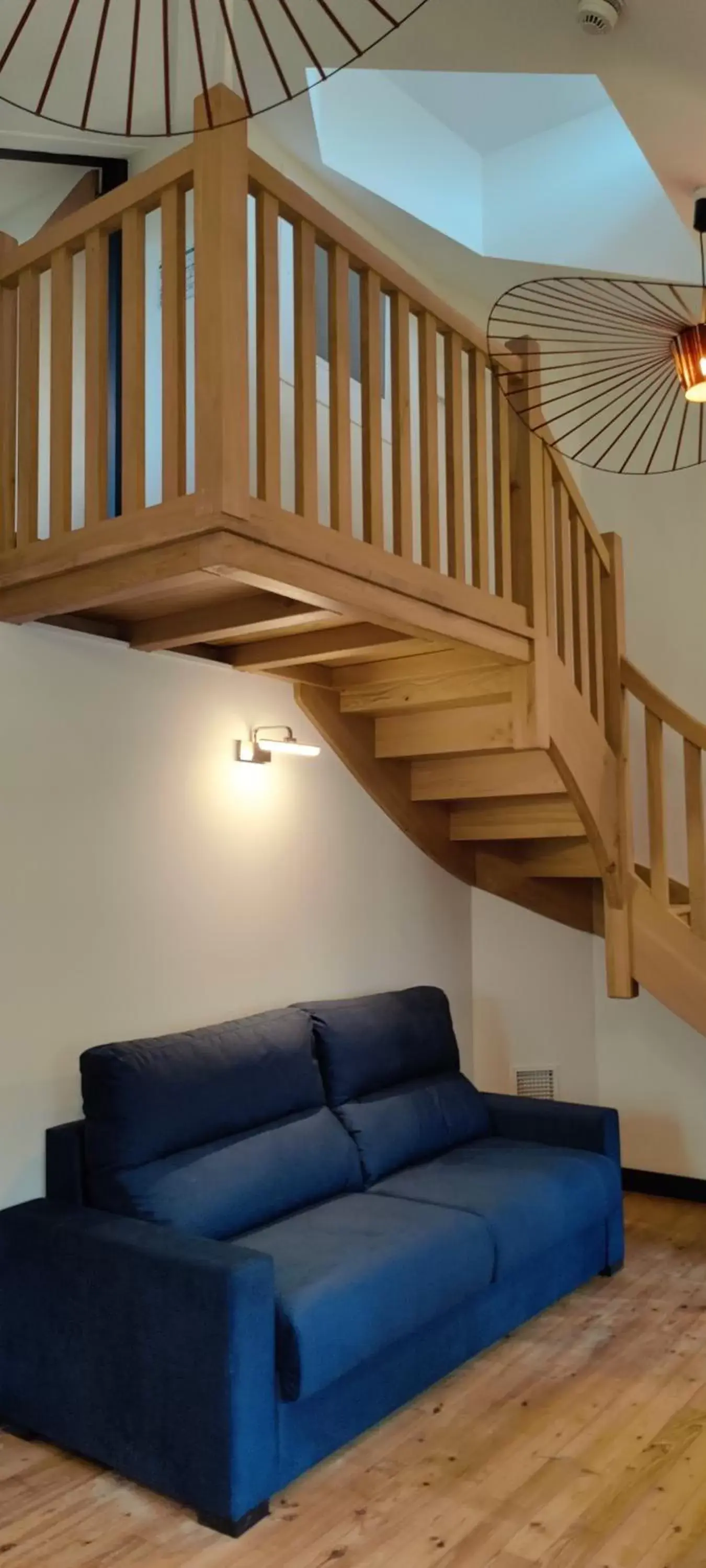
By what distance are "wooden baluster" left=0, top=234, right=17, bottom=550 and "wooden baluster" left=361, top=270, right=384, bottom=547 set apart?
3.06 feet

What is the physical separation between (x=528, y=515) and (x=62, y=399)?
1419mm

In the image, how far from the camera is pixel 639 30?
2463 mm

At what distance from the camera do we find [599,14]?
2.43 metres

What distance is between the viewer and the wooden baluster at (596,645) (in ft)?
12.9

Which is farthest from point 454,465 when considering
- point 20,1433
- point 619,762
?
point 20,1433

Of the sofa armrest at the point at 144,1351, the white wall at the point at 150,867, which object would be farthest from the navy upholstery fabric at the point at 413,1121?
the sofa armrest at the point at 144,1351

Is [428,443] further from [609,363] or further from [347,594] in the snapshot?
[609,363]

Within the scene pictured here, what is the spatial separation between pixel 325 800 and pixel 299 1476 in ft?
7.11

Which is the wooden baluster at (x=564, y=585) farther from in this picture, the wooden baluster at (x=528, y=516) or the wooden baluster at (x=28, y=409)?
the wooden baluster at (x=28, y=409)

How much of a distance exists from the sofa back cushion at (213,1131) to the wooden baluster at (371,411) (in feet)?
4.76

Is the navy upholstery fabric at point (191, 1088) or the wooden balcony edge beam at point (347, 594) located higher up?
the wooden balcony edge beam at point (347, 594)

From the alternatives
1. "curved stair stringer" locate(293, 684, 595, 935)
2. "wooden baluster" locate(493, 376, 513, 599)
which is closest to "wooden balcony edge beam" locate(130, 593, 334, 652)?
"wooden baluster" locate(493, 376, 513, 599)

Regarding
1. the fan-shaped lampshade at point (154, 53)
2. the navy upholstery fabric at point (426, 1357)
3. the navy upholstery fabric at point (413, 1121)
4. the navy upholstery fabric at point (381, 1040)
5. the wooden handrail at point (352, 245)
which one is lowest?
the navy upholstery fabric at point (426, 1357)

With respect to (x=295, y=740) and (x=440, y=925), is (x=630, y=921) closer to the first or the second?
(x=440, y=925)
